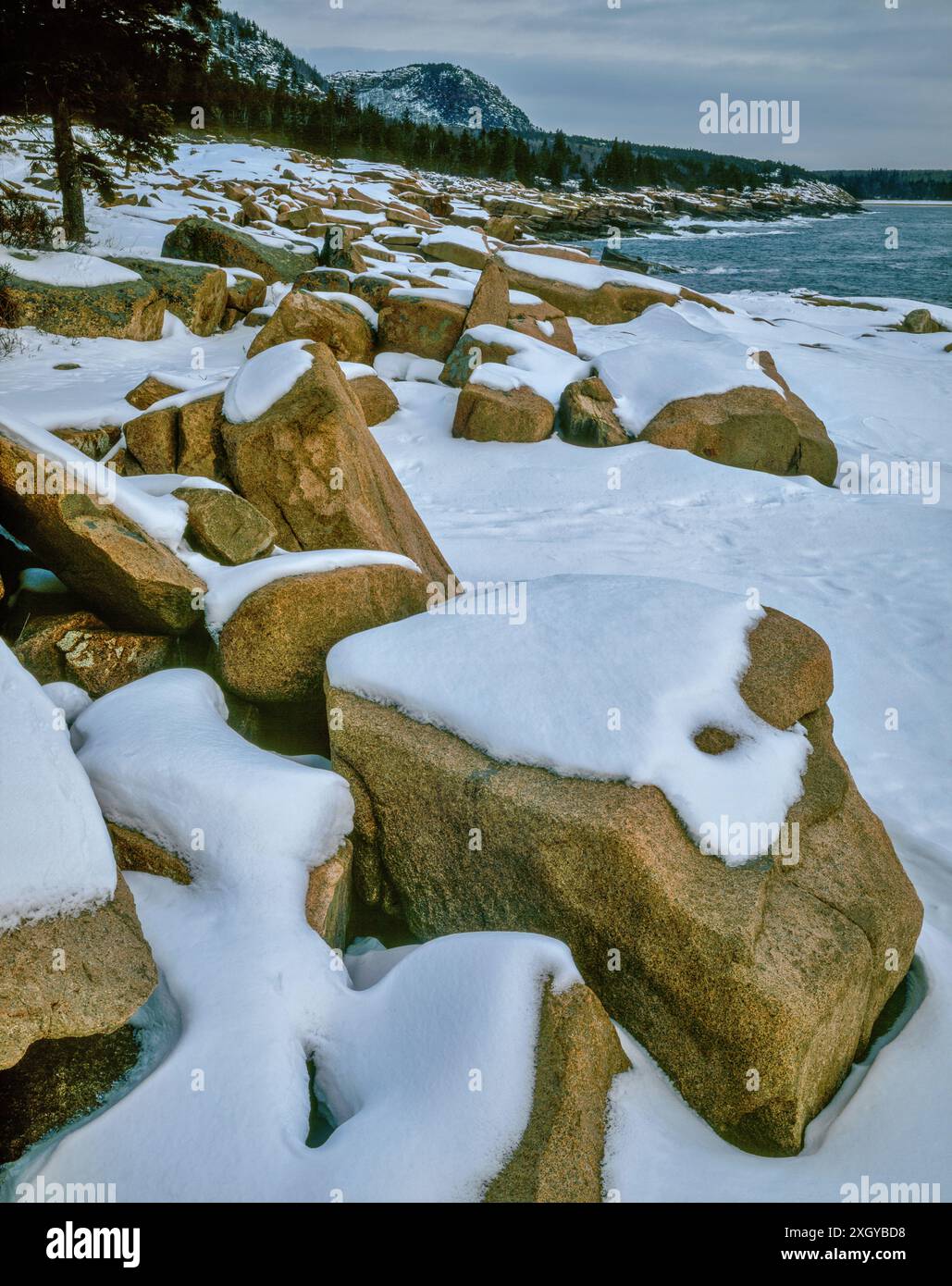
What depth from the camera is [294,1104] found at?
8.65 feet

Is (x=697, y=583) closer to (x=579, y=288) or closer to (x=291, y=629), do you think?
(x=291, y=629)

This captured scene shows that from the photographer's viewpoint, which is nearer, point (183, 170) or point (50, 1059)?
point (50, 1059)

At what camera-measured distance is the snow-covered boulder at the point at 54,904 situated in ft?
8.36

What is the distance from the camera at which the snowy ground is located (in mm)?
2672

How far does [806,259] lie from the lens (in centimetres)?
4184

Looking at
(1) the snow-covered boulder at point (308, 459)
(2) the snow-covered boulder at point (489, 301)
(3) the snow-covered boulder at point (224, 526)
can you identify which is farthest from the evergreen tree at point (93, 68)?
(3) the snow-covered boulder at point (224, 526)

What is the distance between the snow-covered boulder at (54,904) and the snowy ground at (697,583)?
29 centimetres

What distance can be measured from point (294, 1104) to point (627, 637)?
2469mm

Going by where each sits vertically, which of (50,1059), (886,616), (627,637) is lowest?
(50,1059)

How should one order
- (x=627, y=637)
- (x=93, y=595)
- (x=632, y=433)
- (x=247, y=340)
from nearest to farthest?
1. (x=627, y=637)
2. (x=93, y=595)
3. (x=632, y=433)
4. (x=247, y=340)

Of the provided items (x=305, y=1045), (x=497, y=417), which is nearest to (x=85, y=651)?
(x=305, y=1045)

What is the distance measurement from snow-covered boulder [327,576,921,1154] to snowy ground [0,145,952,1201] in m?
0.28

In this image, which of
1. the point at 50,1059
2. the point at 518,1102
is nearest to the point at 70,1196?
the point at 50,1059
